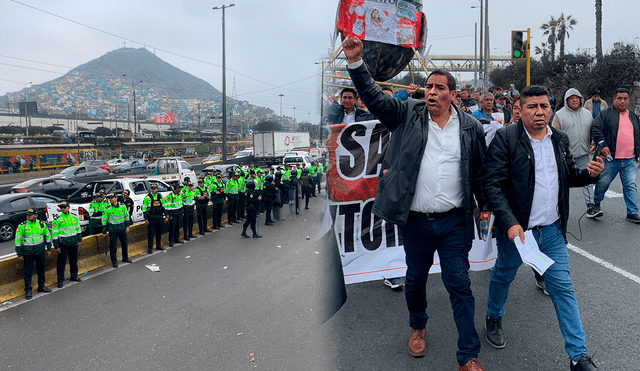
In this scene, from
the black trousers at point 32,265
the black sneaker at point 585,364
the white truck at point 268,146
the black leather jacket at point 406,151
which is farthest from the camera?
the white truck at point 268,146

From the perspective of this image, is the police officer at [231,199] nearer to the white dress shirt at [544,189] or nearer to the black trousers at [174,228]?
the black trousers at [174,228]

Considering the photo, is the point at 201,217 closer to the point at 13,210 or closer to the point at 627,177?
the point at 13,210

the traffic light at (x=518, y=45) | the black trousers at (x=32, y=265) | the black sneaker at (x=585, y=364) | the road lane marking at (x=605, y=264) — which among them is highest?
the traffic light at (x=518, y=45)

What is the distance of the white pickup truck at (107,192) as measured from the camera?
10492mm

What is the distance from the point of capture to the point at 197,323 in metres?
4.66

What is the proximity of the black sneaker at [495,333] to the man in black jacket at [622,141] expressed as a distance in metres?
3.84

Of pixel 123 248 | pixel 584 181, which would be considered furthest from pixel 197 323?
pixel 123 248

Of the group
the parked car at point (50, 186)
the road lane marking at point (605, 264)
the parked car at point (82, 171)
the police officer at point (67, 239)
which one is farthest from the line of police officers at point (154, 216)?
the parked car at point (82, 171)

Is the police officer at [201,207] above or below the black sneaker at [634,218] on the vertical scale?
below

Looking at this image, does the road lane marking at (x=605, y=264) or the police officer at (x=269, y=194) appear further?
the police officer at (x=269, y=194)

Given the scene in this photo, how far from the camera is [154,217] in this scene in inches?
383

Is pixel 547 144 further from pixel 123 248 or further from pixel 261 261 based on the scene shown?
pixel 123 248

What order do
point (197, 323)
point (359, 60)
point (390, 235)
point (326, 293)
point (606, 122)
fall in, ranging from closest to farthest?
point (359, 60)
point (390, 235)
point (197, 323)
point (326, 293)
point (606, 122)

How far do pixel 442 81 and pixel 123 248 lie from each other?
25.3 ft
